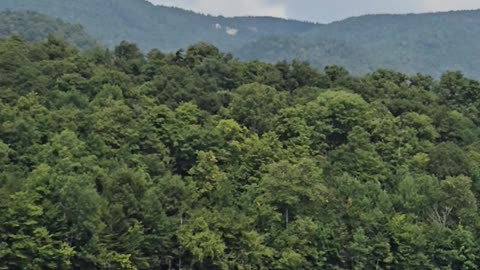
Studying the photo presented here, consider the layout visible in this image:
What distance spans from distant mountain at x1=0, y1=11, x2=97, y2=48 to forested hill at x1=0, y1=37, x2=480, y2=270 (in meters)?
69.9

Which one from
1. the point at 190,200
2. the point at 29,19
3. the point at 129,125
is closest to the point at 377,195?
the point at 190,200

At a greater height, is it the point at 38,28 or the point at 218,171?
the point at 218,171

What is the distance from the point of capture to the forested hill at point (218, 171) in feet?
110

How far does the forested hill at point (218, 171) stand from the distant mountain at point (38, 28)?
6995 cm

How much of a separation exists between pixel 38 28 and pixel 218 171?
3710 inches

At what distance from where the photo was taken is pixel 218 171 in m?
41.1

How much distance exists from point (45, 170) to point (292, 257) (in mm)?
13318

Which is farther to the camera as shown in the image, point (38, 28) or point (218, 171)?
point (38, 28)

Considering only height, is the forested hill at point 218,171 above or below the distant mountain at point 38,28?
above

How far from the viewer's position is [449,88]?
59469mm

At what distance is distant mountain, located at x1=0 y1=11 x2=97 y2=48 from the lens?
123m

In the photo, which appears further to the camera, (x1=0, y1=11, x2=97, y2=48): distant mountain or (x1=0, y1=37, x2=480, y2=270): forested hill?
(x1=0, y1=11, x2=97, y2=48): distant mountain

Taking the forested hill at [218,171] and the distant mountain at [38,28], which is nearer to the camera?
the forested hill at [218,171]

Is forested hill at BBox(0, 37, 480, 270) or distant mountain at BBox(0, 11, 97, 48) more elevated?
forested hill at BBox(0, 37, 480, 270)
